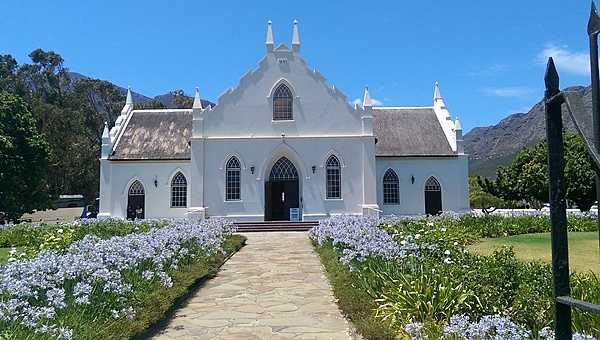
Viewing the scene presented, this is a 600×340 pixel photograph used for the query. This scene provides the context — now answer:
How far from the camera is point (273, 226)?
28141 mm

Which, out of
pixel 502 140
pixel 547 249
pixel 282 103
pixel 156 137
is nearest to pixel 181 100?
pixel 156 137

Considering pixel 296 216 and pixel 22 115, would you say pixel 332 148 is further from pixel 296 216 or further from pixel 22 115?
pixel 22 115

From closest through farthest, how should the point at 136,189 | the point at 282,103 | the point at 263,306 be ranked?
1. the point at 263,306
2. the point at 282,103
3. the point at 136,189

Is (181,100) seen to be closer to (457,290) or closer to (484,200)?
(484,200)

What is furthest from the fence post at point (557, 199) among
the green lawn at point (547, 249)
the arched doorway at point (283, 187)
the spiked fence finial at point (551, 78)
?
the arched doorway at point (283, 187)

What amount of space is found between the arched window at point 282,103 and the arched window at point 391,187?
7.03 m

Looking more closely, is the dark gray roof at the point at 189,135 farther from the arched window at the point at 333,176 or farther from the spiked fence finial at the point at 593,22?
the spiked fence finial at the point at 593,22

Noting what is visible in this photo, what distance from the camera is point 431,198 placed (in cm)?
3191

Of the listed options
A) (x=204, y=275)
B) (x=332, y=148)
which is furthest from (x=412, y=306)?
(x=332, y=148)

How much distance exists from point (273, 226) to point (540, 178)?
16.7 metres

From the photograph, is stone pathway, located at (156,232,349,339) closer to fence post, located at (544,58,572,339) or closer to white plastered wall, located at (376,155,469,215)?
fence post, located at (544,58,572,339)

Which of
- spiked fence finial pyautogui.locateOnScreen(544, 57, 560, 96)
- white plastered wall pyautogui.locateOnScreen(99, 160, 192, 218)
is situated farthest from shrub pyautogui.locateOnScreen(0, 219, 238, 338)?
white plastered wall pyautogui.locateOnScreen(99, 160, 192, 218)

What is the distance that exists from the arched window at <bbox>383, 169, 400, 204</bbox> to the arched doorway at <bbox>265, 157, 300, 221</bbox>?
556cm

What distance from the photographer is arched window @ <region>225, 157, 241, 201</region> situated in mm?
29562
